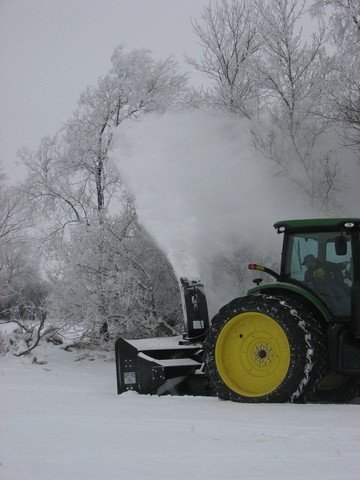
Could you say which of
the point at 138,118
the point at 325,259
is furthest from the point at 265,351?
the point at 138,118

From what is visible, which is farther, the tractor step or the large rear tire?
the tractor step

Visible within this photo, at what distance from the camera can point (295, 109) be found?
14.5 metres

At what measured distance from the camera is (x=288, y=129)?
A: 14.2 meters

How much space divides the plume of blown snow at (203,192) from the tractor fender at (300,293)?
272cm

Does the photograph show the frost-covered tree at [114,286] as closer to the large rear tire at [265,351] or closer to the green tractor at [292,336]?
the green tractor at [292,336]

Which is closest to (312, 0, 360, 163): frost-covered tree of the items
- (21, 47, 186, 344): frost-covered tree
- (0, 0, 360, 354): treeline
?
(0, 0, 360, 354): treeline

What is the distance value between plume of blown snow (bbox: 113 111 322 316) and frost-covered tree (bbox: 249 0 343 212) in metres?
0.52

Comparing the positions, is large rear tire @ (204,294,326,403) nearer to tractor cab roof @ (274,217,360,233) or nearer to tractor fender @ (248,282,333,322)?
tractor fender @ (248,282,333,322)

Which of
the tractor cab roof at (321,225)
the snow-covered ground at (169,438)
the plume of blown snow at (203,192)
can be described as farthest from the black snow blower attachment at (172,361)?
the plume of blown snow at (203,192)

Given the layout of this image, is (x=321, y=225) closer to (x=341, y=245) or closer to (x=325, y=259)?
(x=325, y=259)

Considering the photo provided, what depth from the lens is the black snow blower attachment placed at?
7102mm

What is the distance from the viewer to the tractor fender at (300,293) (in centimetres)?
634

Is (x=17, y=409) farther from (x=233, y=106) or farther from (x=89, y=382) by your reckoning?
(x=233, y=106)

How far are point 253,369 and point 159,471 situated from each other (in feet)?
9.54
